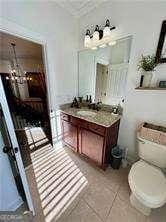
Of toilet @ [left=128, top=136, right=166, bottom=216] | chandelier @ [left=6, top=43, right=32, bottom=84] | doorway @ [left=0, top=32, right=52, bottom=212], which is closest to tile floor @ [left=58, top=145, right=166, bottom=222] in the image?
toilet @ [left=128, top=136, right=166, bottom=216]

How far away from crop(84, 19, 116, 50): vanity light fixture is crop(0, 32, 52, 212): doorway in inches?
49.1

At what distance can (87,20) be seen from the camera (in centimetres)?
205

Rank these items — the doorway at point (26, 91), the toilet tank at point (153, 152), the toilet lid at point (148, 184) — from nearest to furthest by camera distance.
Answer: the toilet lid at point (148, 184) < the toilet tank at point (153, 152) < the doorway at point (26, 91)

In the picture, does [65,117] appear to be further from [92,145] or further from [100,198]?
[100,198]

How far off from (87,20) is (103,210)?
2928 millimetres

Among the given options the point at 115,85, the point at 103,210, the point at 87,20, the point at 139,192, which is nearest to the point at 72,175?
the point at 103,210

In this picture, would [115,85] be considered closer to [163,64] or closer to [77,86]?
[163,64]

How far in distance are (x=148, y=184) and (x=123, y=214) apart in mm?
465

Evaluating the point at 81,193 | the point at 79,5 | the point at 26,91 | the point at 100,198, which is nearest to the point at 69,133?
the point at 81,193

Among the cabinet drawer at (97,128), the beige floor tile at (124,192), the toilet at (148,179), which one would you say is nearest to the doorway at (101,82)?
the cabinet drawer at (97,128)

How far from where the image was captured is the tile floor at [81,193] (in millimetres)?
1232

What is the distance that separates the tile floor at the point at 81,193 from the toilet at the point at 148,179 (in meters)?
0.17

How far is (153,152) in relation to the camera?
1381mm

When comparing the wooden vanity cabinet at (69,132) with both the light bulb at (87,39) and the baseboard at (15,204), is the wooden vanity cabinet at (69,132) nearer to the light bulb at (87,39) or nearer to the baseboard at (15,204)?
the baseboard at (15,204)
